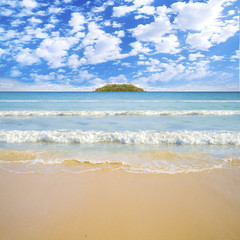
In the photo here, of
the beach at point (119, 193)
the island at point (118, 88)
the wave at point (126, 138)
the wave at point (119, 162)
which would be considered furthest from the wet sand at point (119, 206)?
the island at point (118, 88)

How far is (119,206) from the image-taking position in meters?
2.85

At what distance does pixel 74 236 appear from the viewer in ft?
7.44

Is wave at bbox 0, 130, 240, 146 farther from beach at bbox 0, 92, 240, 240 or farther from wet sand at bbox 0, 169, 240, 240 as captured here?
wet sand at bbox 0, 169, 240, 240

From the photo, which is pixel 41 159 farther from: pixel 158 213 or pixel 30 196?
pixel 158 213

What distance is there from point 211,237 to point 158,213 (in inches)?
27.9

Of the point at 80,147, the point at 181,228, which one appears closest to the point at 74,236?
the point at 181,228

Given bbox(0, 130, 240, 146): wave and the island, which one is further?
the island

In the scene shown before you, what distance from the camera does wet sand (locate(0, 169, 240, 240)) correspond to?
233 cm

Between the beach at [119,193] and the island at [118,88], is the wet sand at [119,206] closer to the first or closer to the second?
the beach at [119,193]

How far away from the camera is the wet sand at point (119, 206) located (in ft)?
7.65

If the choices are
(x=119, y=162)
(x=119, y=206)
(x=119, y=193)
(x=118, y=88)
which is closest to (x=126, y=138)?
(x=119, y=162)

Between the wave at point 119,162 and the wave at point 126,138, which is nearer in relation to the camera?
the wave at point 119,162

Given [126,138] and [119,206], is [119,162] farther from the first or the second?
[126,138]

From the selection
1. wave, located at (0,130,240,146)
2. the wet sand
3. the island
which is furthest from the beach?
the island
